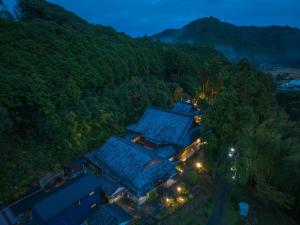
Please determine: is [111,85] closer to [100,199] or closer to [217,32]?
[100,199]

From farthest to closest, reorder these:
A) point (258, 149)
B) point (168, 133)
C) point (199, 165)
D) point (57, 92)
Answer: point (168, 133)
point (199, 165)
point (57, 92)
point (258, 149)

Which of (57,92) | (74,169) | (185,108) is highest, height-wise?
(57,92)

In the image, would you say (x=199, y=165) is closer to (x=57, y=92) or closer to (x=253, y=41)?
(x=57, y=92)

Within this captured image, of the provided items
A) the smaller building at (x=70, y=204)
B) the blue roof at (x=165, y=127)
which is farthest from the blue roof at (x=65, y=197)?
the blue roof at (x=165, y=127)

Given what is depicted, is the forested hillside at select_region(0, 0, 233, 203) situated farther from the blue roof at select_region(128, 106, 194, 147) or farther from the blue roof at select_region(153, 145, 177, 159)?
the blue roof at select_region(153, 145, 177, 159)

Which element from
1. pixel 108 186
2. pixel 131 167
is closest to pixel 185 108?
pixel 131 167

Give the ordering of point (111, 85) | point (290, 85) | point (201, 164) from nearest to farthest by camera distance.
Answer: point (201, 164) → point (111, 85) → point (290, 85)

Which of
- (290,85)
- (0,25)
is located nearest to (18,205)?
(0,25)
